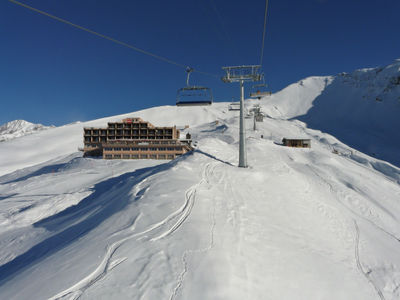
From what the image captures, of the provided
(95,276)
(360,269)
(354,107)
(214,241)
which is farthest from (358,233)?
(354,107)

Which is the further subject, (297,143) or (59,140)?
(59,140)

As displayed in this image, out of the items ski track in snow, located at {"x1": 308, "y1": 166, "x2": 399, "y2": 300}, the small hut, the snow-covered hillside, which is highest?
the snow-covered hillside

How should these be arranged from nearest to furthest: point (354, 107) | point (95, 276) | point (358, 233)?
point (95, 276) → point (358, 233) → point (354, 107)

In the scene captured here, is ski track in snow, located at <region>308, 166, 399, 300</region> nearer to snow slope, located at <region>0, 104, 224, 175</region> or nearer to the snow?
the snow

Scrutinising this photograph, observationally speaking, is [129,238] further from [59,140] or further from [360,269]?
[59,140]

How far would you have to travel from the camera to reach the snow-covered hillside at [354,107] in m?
83.7

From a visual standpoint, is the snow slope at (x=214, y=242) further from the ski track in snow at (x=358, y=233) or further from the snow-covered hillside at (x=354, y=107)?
the snow-covered hillside at (x=354, y=107)

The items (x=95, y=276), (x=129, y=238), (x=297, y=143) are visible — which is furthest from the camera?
(x=297, y=143)

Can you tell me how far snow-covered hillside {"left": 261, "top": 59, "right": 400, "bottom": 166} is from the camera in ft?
275

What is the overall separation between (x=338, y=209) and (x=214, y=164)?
9.06 meters

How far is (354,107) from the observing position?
118 metres

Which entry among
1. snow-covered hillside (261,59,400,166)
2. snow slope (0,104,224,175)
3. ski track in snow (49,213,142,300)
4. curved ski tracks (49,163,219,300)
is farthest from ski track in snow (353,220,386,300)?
snow slope (0,104,224,175)

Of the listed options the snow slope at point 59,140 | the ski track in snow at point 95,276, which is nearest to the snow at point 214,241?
the ski track in snow at point 95,276

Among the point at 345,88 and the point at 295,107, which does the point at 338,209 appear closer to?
the point at 295,107
